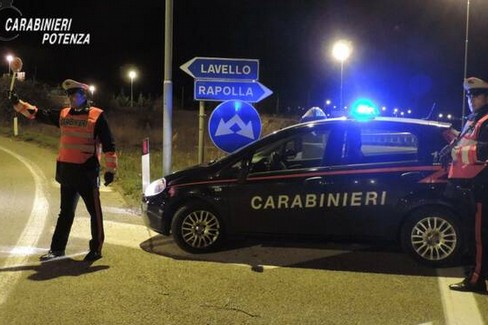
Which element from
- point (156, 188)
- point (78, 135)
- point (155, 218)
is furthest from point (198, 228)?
point (78, 135)

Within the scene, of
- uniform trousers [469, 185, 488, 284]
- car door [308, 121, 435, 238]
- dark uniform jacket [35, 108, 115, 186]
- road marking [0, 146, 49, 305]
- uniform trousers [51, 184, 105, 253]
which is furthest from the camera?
uniform trousers [51, 184, 105, 253]

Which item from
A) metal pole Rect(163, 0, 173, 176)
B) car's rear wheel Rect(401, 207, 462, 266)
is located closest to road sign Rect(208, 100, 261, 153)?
metal pole Rect(163, 0, 173, 176)

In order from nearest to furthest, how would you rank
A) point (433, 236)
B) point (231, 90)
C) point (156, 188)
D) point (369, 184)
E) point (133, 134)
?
point (433, 236) → point (369, 184) → point (156, 188) → point (231, 90) → point (133, 134)

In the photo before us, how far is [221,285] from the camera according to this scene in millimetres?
5551

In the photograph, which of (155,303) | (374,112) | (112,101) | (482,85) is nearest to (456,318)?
(482,85)

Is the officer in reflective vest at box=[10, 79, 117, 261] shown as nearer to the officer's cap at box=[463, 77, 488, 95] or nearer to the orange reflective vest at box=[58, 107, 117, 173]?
the orange reflective vest at box=[58, 107, 117, 173]

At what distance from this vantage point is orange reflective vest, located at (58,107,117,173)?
625 cm

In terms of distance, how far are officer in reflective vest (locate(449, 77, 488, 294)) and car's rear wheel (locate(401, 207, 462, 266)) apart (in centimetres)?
63

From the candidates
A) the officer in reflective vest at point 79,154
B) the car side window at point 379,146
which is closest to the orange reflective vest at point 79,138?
→ the officer in reflective vest at point 79,154

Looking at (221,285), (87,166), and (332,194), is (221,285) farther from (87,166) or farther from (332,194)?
(87,166)

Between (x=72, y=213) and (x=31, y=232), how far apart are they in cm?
143

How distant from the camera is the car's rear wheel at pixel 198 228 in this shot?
6.62m

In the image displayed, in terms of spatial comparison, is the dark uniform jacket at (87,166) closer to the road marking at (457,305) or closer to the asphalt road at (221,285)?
the asphalt road at (221,285)

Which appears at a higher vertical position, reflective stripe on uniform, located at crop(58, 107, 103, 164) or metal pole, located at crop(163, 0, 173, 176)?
metal pole, located at crop(163, 0, 173, 176)
